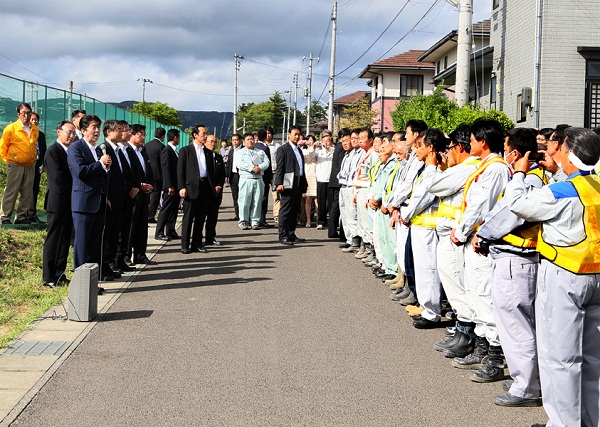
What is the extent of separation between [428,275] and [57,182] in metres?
4.96

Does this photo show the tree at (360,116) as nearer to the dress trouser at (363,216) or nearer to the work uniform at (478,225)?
the dress trouser at (363,216)

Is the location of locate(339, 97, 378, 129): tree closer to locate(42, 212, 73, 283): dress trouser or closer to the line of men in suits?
the line of men in suits

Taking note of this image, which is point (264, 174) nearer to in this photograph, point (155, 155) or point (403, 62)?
point (155, 155)

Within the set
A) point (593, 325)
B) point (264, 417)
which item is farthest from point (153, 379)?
point (593, 325)

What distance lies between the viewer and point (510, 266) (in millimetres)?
6145

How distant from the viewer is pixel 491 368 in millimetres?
6820

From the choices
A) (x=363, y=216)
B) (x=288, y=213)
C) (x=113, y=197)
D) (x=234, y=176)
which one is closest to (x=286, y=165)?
(x=288, y=213)

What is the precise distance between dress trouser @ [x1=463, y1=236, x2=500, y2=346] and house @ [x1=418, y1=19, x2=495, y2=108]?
55.2 feet

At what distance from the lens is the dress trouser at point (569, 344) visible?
510 cm

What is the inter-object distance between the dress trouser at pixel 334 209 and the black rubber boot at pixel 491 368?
993cm

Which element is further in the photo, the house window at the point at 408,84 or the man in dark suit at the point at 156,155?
the house window at the point at 408,84

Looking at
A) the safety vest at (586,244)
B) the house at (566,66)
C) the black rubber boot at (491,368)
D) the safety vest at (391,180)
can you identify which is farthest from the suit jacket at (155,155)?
the safety vest at (586,244)

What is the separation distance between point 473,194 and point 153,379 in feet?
10.3

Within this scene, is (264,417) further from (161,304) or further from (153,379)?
(161,304)
